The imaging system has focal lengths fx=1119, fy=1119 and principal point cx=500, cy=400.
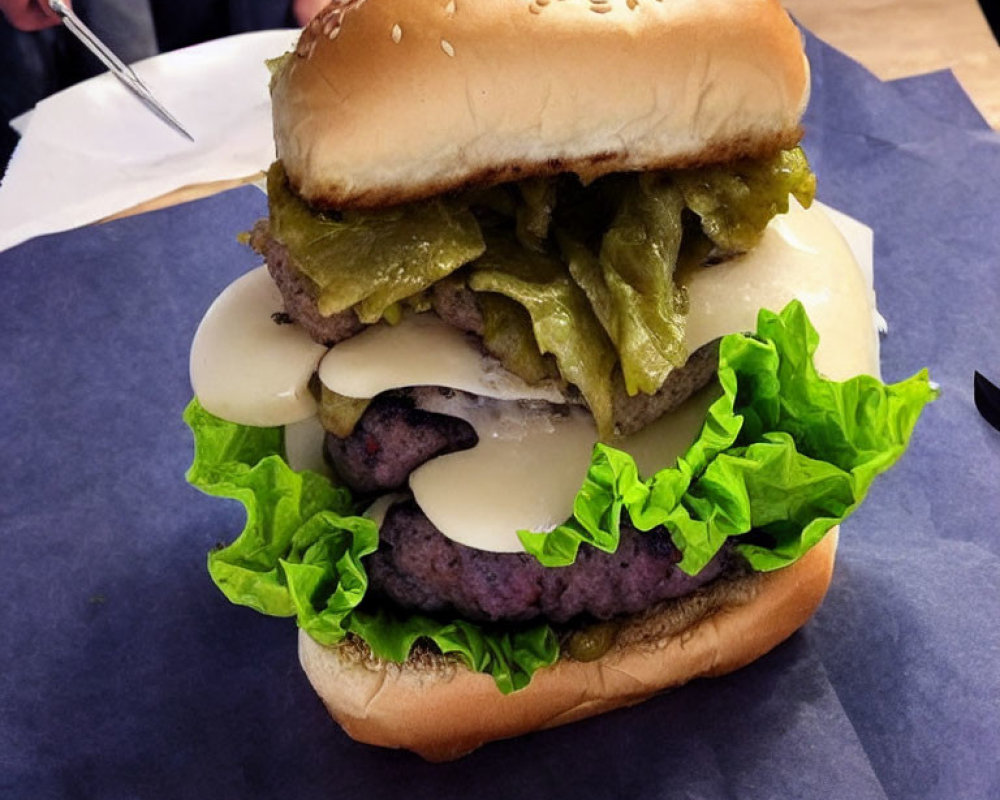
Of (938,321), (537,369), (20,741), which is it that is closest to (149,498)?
(20,741)

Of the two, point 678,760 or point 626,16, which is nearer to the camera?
point 626,16

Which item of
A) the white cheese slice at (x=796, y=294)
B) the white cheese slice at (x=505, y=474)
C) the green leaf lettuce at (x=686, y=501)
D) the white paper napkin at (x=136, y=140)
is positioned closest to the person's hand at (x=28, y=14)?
the white paper napkin at (x=136, y=140)

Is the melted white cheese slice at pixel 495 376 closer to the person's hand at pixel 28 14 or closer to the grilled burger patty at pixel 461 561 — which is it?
the grilled burger patty at pixel 461 561

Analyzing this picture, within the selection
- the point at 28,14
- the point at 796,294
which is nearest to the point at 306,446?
the point at 796,294

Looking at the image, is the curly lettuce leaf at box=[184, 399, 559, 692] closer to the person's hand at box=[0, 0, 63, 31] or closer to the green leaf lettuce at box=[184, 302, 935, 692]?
the green leaf lettuce at box=[184, 302, 935, 692]

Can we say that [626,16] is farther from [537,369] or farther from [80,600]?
[80,600]

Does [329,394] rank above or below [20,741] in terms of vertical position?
above

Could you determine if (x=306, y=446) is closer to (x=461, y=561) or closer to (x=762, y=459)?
(x=461, y=561)

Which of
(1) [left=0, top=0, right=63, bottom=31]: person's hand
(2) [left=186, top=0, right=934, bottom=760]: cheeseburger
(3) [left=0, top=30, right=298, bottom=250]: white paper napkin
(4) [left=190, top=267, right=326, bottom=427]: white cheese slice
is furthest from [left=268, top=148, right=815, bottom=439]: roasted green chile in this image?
(1) [left=0, top=0, right=63, bottom=31]: person's hand
